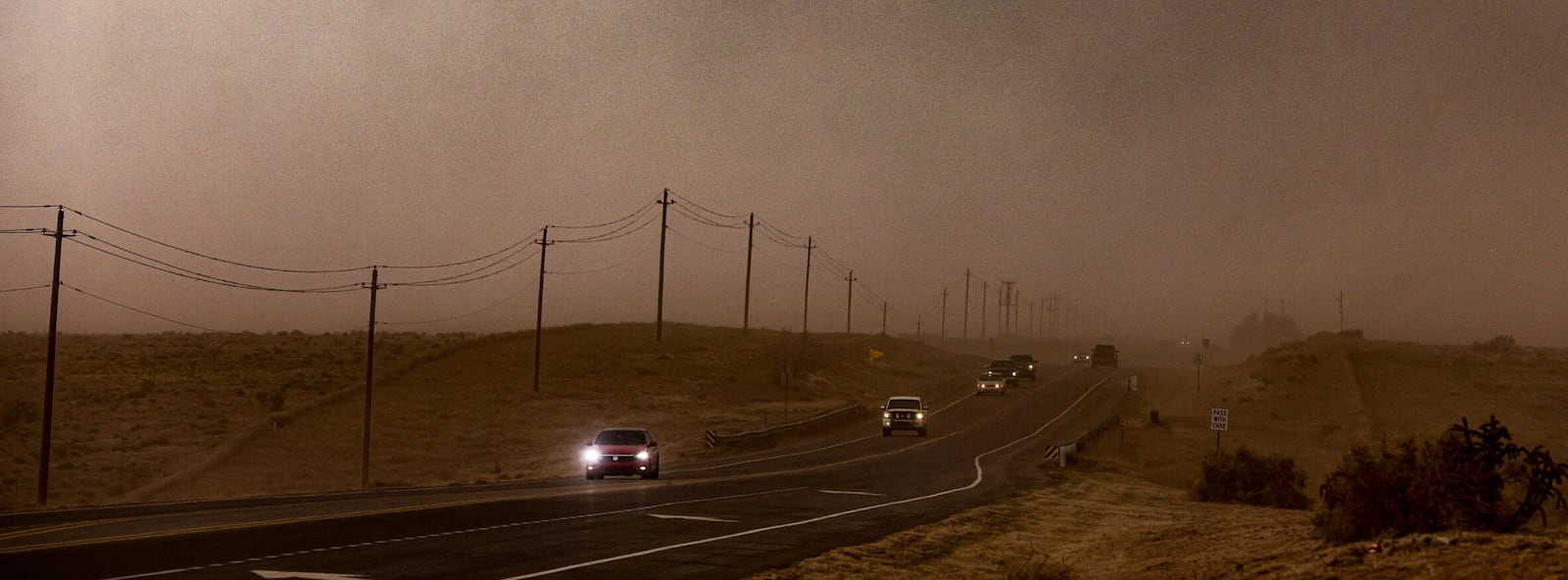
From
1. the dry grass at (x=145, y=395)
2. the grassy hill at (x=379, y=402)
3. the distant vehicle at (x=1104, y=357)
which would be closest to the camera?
the dry grass at (x=145, y=395)

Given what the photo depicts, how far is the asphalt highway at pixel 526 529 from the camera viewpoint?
642 inches

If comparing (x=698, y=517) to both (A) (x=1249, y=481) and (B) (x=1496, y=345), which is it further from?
(B) (x=1496, y=345)

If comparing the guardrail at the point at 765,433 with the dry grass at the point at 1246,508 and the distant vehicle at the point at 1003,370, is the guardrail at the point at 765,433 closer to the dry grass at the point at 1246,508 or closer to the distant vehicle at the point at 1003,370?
the dry grass at the point at 1246,508

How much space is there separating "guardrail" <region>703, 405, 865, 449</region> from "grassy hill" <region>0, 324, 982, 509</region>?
890mm

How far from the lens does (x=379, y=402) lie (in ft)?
251

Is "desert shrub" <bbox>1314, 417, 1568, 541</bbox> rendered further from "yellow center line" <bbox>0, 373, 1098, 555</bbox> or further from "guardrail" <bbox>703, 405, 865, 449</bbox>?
"guardrail" <bbox>703, 405, 865, 449</bbox>

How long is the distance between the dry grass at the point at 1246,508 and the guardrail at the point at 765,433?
15.5 meters

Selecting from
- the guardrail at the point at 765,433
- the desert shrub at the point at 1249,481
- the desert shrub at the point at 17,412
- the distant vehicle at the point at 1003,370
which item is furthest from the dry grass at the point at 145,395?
the distant vehicle at the point at 1003,370

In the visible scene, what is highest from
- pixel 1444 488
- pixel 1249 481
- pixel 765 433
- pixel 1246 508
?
pixel 1444 488

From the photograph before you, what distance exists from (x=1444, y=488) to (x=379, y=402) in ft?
237

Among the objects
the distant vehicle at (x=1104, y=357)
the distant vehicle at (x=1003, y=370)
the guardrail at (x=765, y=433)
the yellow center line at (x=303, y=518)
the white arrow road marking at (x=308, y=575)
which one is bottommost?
the guardrail at (x=765, y=433)

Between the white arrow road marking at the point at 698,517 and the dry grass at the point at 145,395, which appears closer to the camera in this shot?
the white arrow road marking at the point at 698,517

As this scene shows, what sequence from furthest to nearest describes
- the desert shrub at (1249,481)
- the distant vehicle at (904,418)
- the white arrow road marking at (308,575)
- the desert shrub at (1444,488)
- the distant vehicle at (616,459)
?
the distant vehicle at (904,418) < the distant vehicle at (616,459) < the desert shrub at (1249,481) < the white arrow road marking at (308,575) < the desert shrub at (1444,488)

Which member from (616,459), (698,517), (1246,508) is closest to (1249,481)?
(1246,508)
